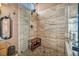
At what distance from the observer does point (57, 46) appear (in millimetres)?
1947

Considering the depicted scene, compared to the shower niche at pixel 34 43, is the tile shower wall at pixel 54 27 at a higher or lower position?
higher

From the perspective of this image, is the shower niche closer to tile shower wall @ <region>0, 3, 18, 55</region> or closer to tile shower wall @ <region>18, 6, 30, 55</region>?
tile shower wall @ <region>18, 6, 30, 55</region>

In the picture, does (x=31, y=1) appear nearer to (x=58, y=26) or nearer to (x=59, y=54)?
(x=58, y=26)

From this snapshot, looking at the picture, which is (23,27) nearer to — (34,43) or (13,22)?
(13,22)

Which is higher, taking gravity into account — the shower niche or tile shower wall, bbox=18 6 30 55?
tile shower wall, bbox=18 6 30 55

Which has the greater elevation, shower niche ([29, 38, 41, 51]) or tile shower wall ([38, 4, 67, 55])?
tile shower wall ([38, 4, 67, 55])

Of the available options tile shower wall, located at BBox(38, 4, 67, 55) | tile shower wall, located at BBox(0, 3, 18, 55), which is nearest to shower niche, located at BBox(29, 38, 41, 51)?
tile shower wall, located at BBox(38, 4, 67, 55)

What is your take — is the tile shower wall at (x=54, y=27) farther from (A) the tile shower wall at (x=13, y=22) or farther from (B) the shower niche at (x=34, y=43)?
(A) the tile shower wall at (x=13, y=22)

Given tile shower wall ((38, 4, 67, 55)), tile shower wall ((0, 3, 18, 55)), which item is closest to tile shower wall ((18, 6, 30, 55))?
tile shower wall ((0, 3, 18, 55))

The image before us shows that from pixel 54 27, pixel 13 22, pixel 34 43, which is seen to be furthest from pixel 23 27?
pixel 54 27

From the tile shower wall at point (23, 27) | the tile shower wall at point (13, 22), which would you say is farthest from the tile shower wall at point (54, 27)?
the tile shower wall at point (13, 22)

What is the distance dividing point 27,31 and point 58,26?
431 mm

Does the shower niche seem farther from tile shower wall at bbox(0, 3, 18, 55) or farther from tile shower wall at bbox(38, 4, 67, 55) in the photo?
tile shower wall at bbox(0, 3, 18, 55)

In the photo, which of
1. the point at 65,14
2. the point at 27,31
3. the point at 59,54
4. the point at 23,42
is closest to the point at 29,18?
the point at 27,31
